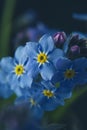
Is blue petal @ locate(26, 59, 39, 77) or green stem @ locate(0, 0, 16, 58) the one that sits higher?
green stem @ locate(0, 0, 16, 58)

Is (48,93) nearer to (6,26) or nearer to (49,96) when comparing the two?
(49,96)

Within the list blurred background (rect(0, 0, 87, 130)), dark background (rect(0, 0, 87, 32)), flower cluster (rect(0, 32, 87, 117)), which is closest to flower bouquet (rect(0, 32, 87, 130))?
flower cluster (rect(0, 32, 87, 117))

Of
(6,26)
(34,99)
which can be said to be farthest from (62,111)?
(6,26)

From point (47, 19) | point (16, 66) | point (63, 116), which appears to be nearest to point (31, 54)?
point (16, 66)

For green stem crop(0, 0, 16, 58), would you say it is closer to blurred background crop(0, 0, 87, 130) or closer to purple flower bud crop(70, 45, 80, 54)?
blurred background crop(0, 0, 87, 130)

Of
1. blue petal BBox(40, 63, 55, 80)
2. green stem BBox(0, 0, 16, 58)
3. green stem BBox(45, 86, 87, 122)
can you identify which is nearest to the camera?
blue petal BBox(40, 63, 55, 80)

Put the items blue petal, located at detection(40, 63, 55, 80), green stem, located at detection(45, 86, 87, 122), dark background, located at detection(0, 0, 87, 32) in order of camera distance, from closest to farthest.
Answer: blue petal, located at detection(40, 63, 55, 80), green stem, located at detection(45, 86, 87, 122), dark background, located at detection(0, 0, 87, 32)
